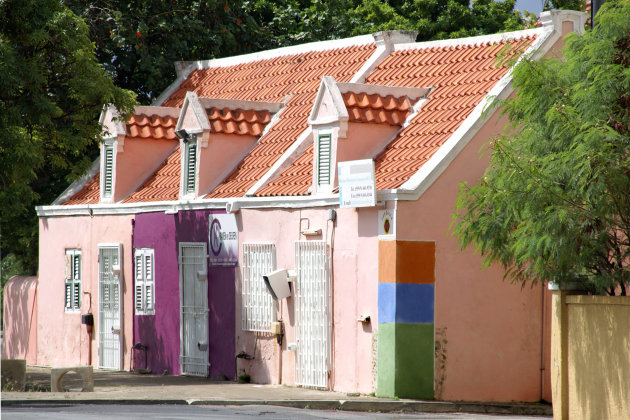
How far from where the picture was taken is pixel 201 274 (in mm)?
21500

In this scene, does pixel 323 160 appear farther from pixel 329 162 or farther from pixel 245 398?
pixel 245 398

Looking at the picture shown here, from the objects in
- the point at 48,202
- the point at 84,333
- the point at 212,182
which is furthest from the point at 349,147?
the point at 48,202

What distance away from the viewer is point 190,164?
22.3m

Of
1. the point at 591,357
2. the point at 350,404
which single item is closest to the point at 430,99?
the point at 350,404

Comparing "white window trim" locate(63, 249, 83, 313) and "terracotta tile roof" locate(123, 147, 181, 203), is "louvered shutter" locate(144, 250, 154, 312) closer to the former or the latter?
"terracotta tile roof" locate(123, 147, 181, 203)

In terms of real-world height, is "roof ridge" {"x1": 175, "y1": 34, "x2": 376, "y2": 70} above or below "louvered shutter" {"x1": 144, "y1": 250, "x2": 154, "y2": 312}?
above

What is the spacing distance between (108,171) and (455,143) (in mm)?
9134

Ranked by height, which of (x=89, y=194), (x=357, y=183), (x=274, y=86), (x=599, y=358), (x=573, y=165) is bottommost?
(x=599, y=358)

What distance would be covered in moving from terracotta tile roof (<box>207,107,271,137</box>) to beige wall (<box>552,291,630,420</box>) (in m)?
8.76

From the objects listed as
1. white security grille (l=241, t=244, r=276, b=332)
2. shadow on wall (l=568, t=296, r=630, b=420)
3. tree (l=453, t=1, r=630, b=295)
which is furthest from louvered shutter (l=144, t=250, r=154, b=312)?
shadow on wall (l=568, t=296, r=630, b=420)

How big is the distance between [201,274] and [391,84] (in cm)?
467

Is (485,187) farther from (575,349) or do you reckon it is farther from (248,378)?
(248,378)

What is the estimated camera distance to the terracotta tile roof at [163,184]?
915 inches

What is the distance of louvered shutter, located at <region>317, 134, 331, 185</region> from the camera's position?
1905cm
